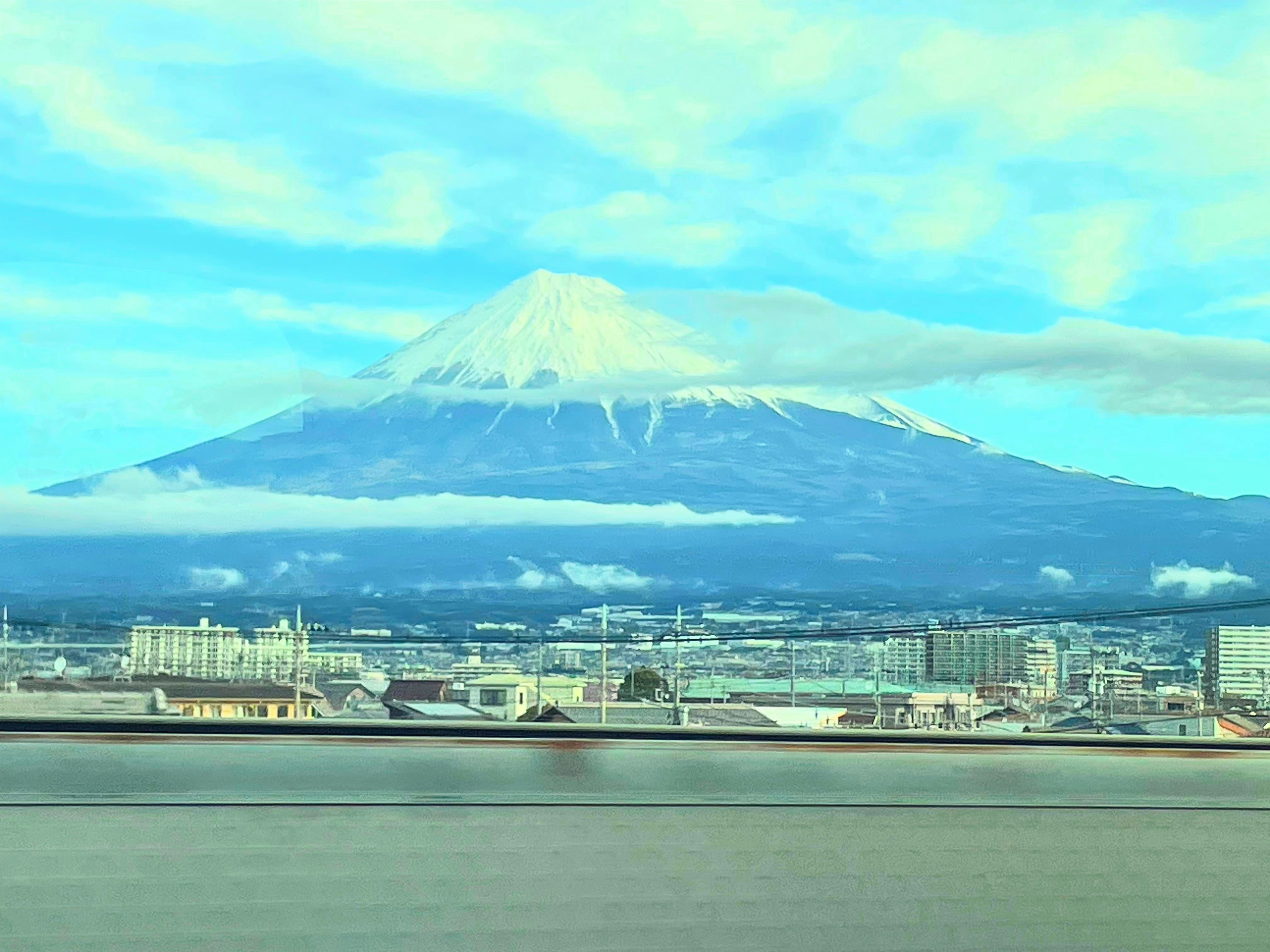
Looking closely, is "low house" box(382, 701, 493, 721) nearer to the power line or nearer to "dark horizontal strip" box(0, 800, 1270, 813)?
the power line

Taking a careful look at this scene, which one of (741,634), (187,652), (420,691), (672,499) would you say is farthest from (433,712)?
(672,499)

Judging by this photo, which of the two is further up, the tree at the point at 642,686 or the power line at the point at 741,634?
the power line at the point at 741,634

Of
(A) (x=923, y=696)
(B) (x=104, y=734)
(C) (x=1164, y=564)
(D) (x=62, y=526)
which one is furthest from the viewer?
(D) (x=62, y=526)

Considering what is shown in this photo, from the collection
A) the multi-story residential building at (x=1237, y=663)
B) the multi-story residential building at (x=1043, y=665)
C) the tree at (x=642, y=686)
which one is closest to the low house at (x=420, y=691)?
the tree at (x=642, y=686)

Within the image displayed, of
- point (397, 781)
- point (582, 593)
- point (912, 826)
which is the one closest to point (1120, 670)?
point (912, 826)

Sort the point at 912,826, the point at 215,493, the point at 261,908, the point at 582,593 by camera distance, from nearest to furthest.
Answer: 1. the point at 261,908
2. the point at 912,826
3. the point at 582,593
4. the point at 215,493

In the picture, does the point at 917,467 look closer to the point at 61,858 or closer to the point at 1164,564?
the point at 1164,564

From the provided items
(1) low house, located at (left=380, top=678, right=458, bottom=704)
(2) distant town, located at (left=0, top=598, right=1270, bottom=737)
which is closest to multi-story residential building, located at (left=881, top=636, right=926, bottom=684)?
(2) distant town, located at (left=0, top=598, right=1270, bottom=737)

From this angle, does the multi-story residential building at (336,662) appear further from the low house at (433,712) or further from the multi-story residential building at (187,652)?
the low house at (433,712)
